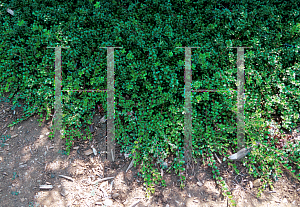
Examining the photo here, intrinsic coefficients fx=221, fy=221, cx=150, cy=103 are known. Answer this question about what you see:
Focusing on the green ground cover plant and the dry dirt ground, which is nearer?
the dry dirt ground

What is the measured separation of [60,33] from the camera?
3262 mm

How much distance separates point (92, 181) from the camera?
2803 mm

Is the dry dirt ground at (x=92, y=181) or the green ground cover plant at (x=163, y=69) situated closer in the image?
the dry dirt ground at (x=92, y=181)

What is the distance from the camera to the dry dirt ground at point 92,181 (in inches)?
106

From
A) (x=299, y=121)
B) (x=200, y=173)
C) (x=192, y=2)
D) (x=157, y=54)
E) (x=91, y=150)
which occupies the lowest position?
(x=200, y=173)

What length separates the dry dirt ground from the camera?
2691mm

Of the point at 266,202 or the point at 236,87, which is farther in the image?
the point at 236,87

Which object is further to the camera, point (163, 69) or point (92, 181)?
point (163, 69)

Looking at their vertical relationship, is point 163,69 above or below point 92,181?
above

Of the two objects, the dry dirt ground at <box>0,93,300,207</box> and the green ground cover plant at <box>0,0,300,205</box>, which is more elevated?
the green ground cover plant at <box>0,0,300,205</box>

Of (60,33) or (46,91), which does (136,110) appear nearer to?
(46,91)

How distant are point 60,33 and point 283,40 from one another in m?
3.43

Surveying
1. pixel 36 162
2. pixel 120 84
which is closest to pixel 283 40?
pixel 120 84

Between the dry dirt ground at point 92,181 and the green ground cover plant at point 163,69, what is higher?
the green ground cover plant at point 163,69
